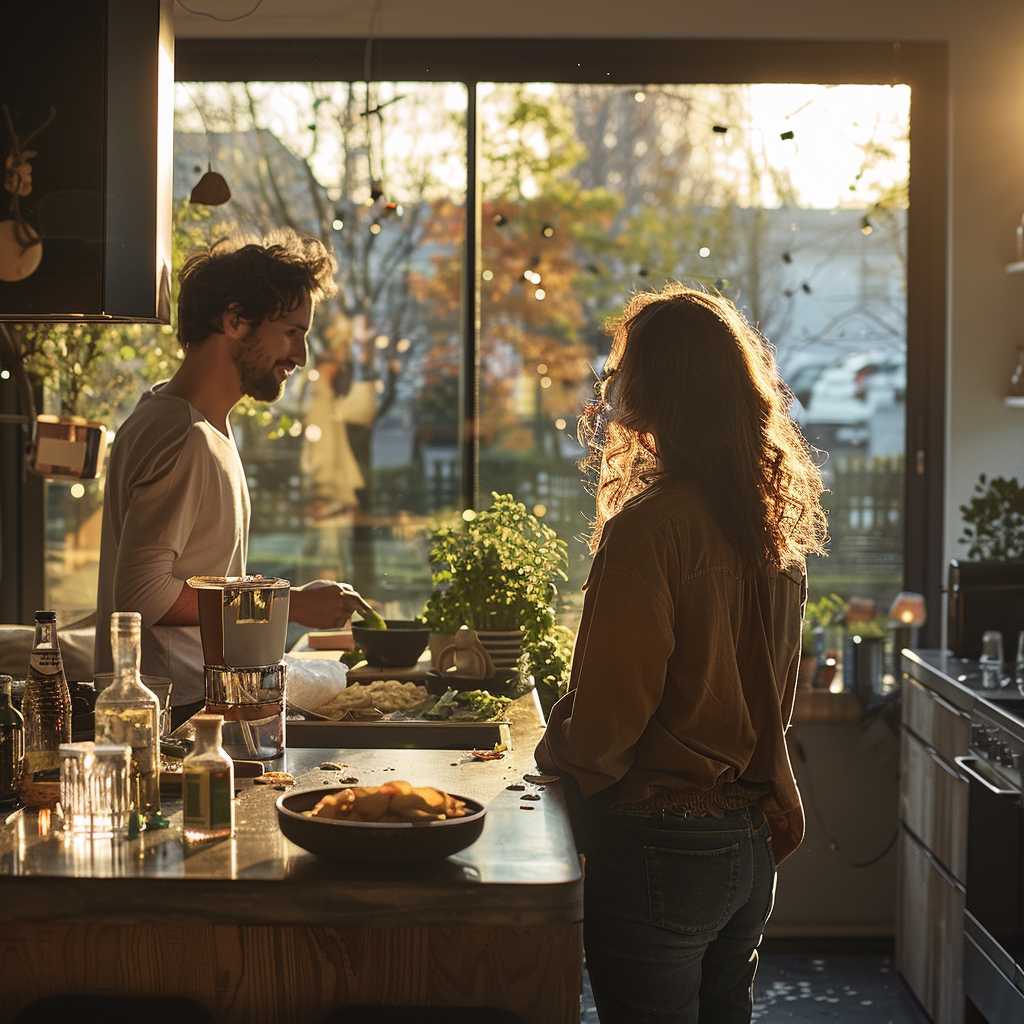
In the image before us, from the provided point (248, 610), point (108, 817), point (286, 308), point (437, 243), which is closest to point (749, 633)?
point (248, 610)

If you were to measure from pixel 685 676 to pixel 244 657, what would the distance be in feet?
2.27

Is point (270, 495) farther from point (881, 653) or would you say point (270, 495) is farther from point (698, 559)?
point (698, 559)

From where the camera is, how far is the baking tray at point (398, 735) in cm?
212

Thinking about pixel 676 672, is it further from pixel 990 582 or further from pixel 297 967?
pixel 990 582

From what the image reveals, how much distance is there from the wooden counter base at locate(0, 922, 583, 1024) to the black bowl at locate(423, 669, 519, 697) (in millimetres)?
969

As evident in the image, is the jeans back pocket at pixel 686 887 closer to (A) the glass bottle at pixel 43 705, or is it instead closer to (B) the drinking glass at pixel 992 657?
(A) the glass bottle at pixel 43 705

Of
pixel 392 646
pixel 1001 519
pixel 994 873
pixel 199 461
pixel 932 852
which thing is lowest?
pixel 932 852

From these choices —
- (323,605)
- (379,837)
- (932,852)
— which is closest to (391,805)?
(379,837)

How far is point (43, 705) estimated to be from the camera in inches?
64.2

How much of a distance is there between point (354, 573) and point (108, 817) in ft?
8.44

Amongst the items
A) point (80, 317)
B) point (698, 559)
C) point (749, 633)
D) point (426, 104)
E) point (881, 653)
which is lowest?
point (881, 653)

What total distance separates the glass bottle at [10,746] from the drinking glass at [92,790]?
0.18 m

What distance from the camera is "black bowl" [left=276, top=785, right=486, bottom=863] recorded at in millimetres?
1350

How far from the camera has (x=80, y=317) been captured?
195cm
